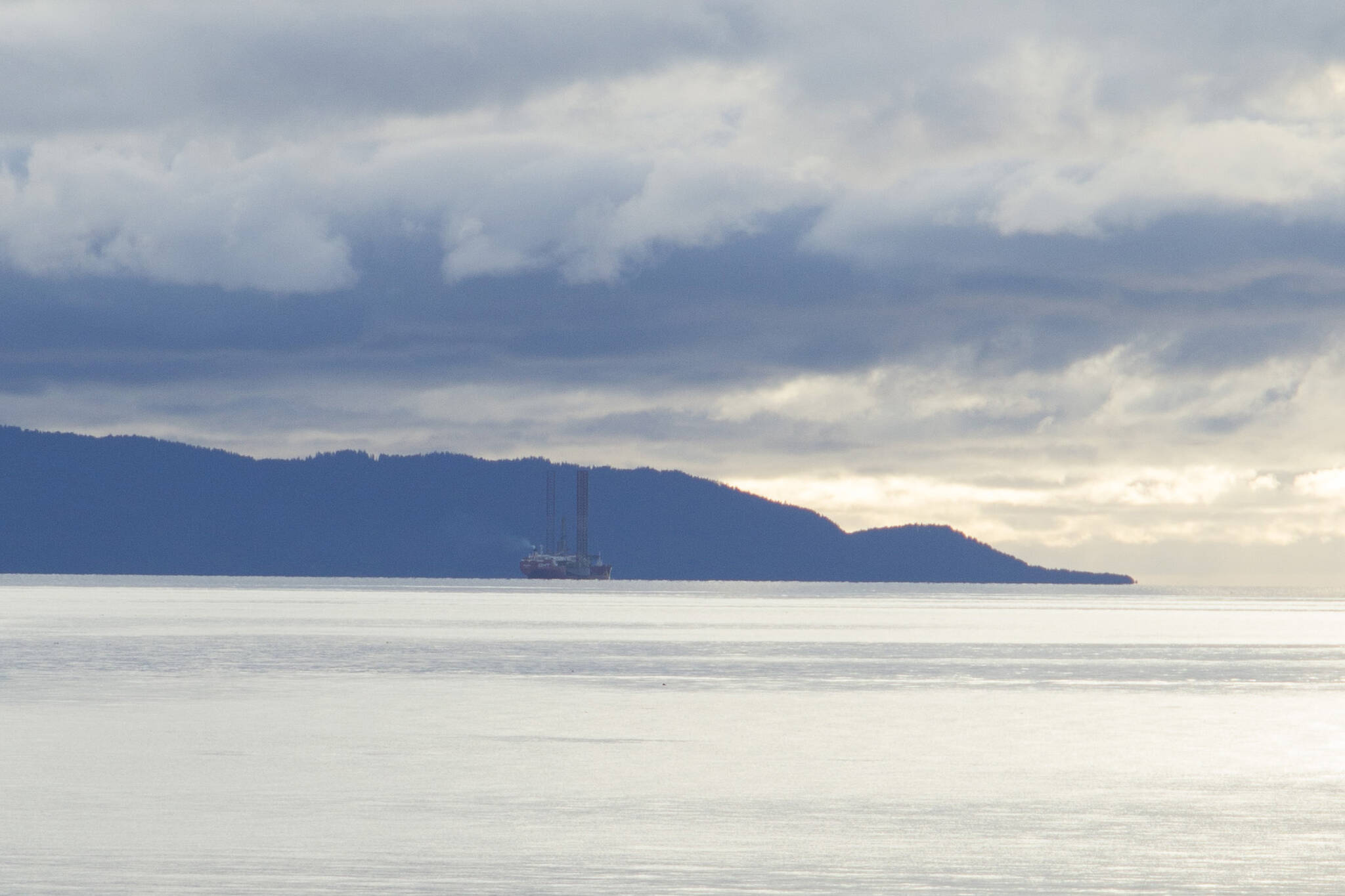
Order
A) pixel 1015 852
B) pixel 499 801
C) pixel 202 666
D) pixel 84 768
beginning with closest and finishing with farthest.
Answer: pixel 1015 852 → pixel 499 801 → pixel 84 768 → pixel 202 666

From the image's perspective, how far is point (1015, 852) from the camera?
104 feet

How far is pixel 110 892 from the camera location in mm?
27469

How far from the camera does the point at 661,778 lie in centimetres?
4153

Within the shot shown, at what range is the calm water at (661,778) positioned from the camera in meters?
29.7

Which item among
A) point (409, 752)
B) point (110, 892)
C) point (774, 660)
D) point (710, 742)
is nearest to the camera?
point (110, 892)

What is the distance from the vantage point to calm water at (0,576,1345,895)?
29.7m

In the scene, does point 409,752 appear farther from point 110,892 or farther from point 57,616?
point 57,616

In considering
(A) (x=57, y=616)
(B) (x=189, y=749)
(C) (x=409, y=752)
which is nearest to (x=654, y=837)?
(C) (x=409, y=752)

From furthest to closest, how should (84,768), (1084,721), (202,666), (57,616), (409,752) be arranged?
(57,616), (202,666), (1084,721), (409,752), (84,768)

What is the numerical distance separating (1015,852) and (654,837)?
20.9 ft

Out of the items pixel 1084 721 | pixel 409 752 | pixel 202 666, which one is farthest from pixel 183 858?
pixel 202 666

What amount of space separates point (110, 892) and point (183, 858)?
2989 millimetres

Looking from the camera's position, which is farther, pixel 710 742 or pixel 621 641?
pixel 621 641

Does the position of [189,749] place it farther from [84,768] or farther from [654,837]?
[654,837]
